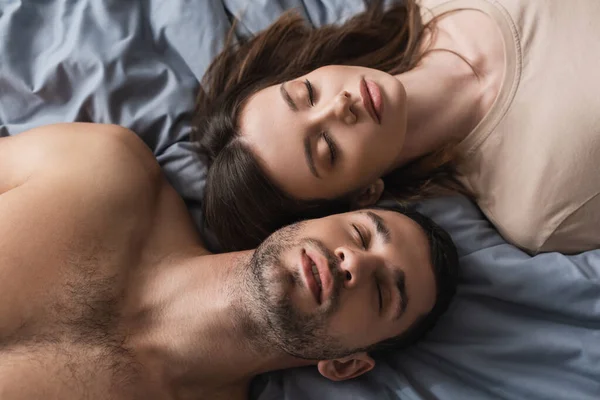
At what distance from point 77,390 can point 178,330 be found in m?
0.22

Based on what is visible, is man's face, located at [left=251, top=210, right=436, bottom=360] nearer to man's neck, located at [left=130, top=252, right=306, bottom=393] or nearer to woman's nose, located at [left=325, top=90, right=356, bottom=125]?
man's neck, located at [left=130, top=252, right=306, bottom=393]

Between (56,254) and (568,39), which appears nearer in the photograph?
(56,254)

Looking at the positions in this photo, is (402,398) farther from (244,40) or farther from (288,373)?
(244,40)

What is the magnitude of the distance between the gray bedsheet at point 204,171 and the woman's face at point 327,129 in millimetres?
233

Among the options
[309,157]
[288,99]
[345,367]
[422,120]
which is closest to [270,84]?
[288,99]

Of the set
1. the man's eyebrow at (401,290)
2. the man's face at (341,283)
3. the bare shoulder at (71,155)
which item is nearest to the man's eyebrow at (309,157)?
the man's face at (341,283)

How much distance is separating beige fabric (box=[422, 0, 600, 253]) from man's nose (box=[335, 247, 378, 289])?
1.42 ft

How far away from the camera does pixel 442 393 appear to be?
46.5 inches

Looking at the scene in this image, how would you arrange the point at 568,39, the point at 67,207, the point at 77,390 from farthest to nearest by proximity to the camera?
the point at 568,39
the point at 67,207
the point at 77,390

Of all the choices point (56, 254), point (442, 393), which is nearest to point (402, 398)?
point (442, 393)

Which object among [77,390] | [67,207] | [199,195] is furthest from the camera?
[199,195]

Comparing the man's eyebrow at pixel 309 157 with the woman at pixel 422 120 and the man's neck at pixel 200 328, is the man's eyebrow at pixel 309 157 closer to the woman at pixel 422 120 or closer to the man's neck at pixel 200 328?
the woman at pixel 422 120

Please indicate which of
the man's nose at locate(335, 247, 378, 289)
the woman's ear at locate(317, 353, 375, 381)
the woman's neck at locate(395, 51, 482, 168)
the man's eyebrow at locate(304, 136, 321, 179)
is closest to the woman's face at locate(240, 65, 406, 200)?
the man's eyebrow at locate(304, 136, 321, 179)

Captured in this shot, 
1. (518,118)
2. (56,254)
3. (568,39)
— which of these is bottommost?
(56,254)
